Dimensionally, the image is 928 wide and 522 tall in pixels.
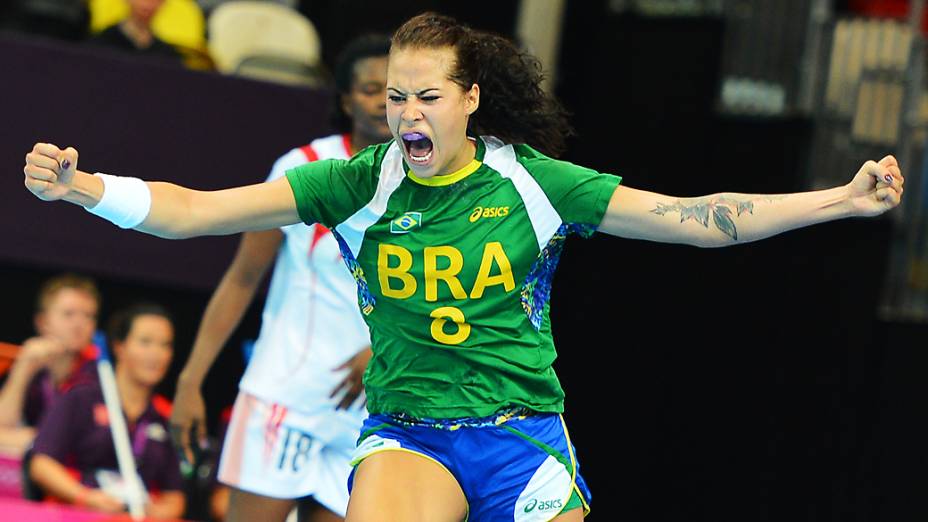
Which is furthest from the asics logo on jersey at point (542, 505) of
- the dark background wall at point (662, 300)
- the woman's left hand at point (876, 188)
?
the dark background wall at point (662, 300)

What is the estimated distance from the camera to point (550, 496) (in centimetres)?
359

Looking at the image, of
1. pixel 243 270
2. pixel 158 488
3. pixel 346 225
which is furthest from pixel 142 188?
pixel 158 488

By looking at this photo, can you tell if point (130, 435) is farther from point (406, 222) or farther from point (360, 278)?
point (406, 222)

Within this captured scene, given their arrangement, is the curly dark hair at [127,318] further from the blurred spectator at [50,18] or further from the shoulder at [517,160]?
the shoulder at [517,160]

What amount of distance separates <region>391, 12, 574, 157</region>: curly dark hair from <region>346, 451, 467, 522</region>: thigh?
2.68 feet

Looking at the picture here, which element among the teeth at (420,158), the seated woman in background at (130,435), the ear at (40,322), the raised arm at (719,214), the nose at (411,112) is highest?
the nose at (411,112)

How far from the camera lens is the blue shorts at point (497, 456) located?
3537mm

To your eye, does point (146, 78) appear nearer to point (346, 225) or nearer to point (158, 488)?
point (158, 488)

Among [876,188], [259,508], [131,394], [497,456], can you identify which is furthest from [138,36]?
[876,188]

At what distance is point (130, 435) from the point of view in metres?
6.33

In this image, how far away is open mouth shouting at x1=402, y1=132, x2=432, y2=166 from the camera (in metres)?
3.44

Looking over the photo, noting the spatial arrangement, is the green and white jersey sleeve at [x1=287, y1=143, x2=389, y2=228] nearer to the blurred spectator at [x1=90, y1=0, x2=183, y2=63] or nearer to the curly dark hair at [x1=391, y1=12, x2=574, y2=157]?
the curly dark hair at [x1=391, y1=12, x2=574, y2=157]

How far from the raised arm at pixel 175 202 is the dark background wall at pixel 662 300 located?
10.8 ft

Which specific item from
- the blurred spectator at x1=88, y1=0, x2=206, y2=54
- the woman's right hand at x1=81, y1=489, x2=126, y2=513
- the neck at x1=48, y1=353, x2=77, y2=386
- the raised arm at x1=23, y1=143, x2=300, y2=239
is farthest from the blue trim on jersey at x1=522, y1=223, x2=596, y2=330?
the blurred spectator at x1=88, y1=0, x2=206, y2=54
